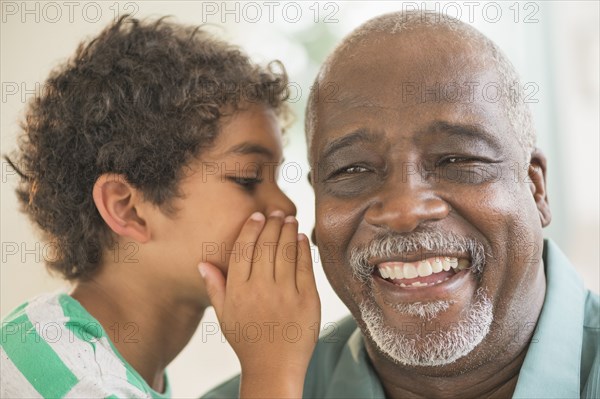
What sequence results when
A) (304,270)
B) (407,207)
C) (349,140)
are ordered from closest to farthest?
(407,207) < (349,140) < (304,270)

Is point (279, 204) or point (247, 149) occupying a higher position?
point (247, 149)

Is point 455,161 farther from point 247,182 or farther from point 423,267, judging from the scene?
point 247,182

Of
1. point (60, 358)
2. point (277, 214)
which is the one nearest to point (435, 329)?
point (277, 214)

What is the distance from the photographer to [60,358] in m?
1.66

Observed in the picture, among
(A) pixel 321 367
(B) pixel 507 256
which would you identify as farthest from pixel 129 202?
(B) pixel 507 256

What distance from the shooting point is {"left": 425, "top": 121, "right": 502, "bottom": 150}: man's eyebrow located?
1548 millimetres

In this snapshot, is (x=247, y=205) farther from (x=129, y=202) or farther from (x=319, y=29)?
(x=319, y=29)

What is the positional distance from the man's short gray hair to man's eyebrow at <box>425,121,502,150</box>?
0.08 metres

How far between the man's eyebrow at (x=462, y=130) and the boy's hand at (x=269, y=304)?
479 millimetres

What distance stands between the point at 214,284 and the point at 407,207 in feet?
1.92

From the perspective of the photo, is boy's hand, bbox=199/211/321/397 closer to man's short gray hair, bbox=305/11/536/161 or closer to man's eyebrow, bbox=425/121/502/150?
man's short gray hair, bbox=305/11/536/161

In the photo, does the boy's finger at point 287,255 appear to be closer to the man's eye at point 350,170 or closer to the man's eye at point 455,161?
the man's eye at point 350,170

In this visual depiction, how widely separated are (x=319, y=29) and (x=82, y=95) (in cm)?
157

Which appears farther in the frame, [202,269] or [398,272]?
[202,269]
